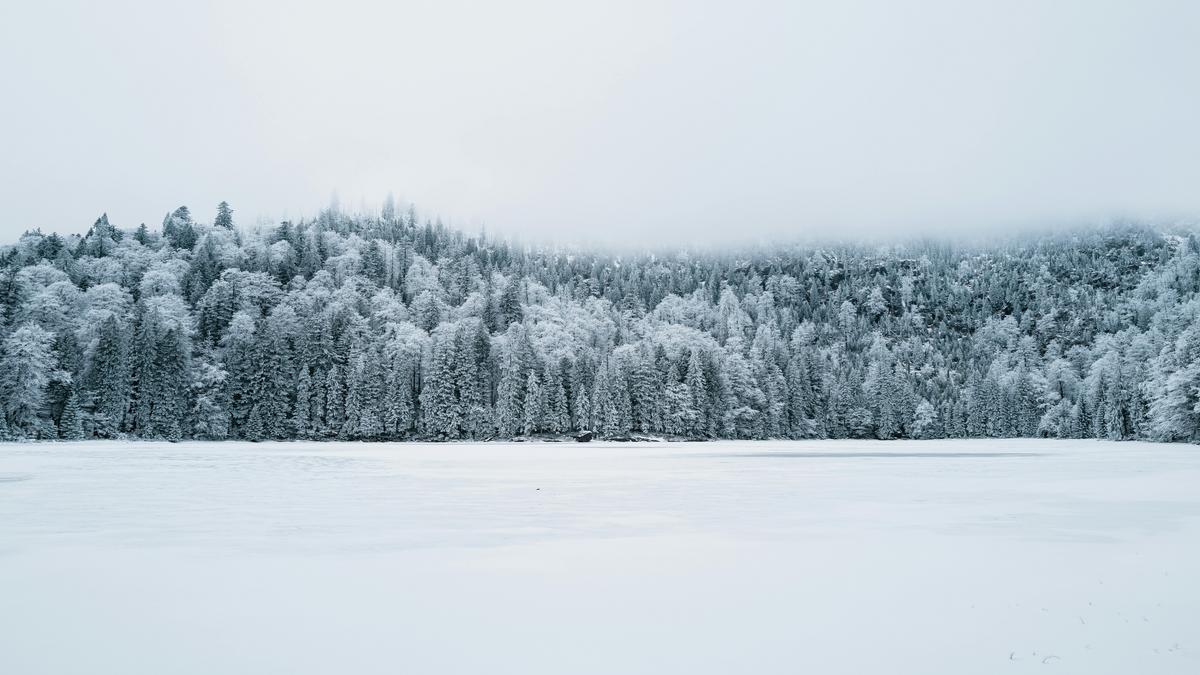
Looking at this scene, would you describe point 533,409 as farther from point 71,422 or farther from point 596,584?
point 596,584

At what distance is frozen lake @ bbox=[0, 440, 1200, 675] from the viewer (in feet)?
30.5

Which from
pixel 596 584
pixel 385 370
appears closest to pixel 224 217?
pixel 385 370

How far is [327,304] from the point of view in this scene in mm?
133625

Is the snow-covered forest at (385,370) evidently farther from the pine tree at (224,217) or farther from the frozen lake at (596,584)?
the frozen lake at (596,584)

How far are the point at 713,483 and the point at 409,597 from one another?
2253 cm

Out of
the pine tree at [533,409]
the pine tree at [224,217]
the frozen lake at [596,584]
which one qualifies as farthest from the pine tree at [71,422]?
the pine tree at [224,217]

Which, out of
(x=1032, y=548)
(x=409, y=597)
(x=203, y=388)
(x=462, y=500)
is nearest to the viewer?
(x=409, y=597)

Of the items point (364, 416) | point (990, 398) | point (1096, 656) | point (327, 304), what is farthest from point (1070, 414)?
point (1096, 656)

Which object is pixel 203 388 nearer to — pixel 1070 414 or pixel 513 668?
pixel 513 668

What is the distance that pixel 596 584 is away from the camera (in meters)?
13.1

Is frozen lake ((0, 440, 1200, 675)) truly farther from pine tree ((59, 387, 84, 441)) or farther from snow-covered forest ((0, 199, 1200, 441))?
snow-covered forest ((0, 199, 1200, 441))

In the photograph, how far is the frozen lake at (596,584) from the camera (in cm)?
930

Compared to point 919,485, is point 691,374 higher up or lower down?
higher up

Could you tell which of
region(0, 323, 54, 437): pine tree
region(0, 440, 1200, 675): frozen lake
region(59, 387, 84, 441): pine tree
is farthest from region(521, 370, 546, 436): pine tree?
region(0, 440, 1200, 675): frozen lake
